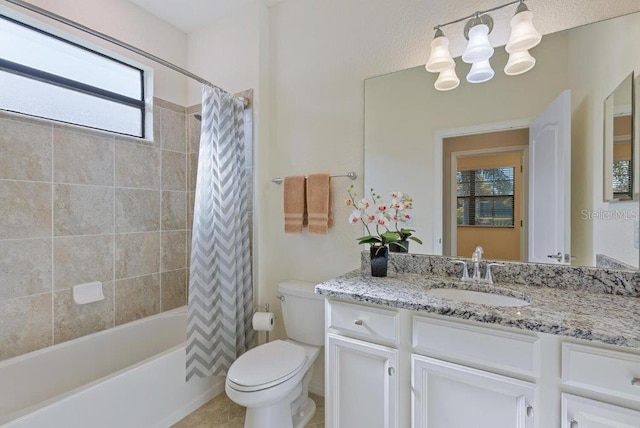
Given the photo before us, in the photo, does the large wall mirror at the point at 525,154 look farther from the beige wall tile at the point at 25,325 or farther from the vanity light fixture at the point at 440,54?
the beige wall tile at the point at 25,325

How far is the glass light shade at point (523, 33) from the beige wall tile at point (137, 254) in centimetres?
257

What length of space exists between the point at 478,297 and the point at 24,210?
8.03 feet

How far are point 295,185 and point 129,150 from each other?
4.10 ft

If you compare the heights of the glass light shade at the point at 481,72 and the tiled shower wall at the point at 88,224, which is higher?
the glass light shade at the point at 481,72

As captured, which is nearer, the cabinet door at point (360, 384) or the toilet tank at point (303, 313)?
the cabinet door at point (360, 384)

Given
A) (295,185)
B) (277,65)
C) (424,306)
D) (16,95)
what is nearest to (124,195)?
(16,95)

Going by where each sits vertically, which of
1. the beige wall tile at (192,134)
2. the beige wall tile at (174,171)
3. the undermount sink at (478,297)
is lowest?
the undermount sink at (478,297)

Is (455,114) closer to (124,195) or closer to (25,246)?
(124,195)

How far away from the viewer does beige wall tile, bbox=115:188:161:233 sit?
83.4 inches

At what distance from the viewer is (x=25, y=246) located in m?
1.68

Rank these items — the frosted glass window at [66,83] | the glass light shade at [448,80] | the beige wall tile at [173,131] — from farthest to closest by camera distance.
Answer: the beige wall tile at [173,131]
the frosted glass window at [66,83]
the glass light shade at [448,80]

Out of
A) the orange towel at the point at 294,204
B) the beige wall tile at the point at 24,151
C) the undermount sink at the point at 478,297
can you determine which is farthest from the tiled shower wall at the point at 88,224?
the undermount sink at the point at 478,297

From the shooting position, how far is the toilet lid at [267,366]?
1436 millimetres

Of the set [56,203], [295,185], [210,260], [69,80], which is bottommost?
[210,260]
